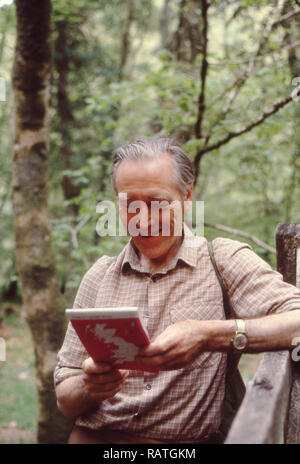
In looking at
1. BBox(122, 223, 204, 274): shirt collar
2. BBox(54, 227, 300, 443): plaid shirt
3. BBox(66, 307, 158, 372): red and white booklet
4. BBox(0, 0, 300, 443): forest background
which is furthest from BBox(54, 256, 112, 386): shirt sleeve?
BBox(0, 0, 300, 443): forest background

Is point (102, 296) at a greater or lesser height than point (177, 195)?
lesser

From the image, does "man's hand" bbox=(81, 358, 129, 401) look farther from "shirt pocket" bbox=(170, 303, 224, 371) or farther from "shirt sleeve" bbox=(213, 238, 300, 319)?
"shirt sleeve" bbox=(213, 238, 300, 319)

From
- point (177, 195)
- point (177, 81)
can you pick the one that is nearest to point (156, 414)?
point (177, 195)

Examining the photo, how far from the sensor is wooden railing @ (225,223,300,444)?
3.31ft

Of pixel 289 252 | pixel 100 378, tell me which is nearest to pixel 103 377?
pixel 100 378

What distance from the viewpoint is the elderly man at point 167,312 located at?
1611 millimetres

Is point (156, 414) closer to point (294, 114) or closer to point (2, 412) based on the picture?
point (294, 114)

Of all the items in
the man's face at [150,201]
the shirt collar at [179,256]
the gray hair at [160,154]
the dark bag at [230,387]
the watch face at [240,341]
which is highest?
the gray hair at [160,154]

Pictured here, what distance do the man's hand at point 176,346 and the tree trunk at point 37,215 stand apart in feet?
7.52

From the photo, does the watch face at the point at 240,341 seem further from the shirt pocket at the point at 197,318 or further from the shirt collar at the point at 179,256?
the shirt collar at the point at 179,256

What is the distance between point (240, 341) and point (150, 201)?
2.21ft

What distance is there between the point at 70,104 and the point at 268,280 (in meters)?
9.03

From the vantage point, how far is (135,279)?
6.40ft

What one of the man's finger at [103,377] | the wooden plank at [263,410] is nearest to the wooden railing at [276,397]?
the wooden plank at [263,410]
